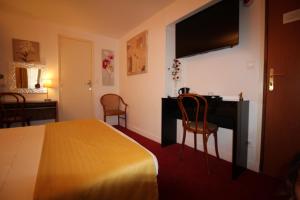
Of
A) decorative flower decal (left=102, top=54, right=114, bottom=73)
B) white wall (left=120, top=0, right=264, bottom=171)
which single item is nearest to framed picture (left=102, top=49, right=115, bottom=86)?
decorative flower decal (left=102, top=54, right=114, bottom=73)

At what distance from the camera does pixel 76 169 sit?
2.50 feet

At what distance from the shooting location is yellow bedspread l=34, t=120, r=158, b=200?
0.66 metres

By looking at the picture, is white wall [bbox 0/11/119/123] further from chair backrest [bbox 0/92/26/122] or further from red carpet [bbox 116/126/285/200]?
red carpet [bbox 116/126/285/200]

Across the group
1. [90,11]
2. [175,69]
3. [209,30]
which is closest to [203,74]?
[175,69]

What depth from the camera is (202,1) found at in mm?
2113

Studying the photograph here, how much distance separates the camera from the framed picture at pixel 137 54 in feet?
10.6

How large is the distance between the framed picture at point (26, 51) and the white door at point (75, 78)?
1.47ft

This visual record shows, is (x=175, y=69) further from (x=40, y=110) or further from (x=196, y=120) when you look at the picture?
(x=40, y=110)

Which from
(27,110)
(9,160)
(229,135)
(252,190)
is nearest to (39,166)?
(9,160)

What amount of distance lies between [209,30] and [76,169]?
2.22m

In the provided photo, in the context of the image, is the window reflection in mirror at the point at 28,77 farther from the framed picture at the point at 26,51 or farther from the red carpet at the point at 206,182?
the red carpet at the point at 206,182

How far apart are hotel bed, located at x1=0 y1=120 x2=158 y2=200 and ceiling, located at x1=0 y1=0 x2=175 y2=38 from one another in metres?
2.38

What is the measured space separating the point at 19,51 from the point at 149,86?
9.05 ft

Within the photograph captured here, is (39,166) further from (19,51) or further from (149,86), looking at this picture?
(19,51)
